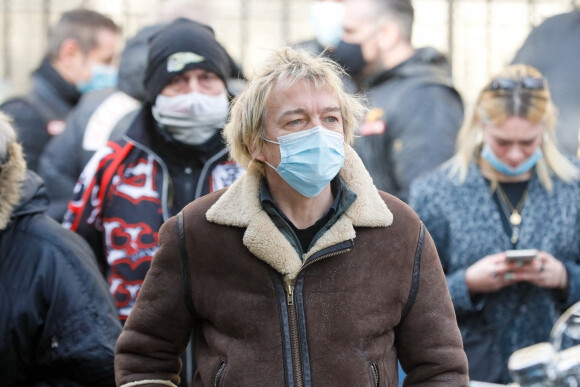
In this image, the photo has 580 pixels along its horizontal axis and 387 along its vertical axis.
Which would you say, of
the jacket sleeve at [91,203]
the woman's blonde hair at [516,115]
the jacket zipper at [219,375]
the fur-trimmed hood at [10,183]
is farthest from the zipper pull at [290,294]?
the woman's blonde hair at [516,115]

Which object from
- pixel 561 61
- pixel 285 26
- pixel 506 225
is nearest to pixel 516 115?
pixel 506 225

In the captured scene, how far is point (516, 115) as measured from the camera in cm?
405

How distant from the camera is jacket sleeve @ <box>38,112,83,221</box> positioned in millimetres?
→ 4906

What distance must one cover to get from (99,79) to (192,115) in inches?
106

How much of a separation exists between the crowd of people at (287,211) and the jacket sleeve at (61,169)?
1 cm

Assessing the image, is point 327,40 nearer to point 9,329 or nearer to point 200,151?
point 200,151

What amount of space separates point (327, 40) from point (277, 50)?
3.43 meters

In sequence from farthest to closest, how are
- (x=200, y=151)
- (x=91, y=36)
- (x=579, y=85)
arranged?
1. (x=91, y=36)
2. (x=579, y=85)
3. (x=200, y=151)

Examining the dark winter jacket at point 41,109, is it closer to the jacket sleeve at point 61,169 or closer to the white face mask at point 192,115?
the jacket sleeve at point 61,169

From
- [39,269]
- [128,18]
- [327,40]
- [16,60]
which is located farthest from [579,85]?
[16,60]

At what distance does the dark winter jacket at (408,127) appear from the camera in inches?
182

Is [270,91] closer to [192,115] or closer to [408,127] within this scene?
[192,115]

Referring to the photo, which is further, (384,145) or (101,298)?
(384,145)

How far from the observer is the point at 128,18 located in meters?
9.52
